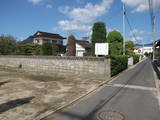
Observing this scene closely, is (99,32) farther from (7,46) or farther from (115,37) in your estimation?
(7,46)

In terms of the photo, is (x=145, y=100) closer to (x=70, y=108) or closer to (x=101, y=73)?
(x=70, y=108)

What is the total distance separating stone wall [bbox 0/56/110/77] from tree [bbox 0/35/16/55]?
668 centimetres

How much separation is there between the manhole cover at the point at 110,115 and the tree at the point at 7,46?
21999 mm

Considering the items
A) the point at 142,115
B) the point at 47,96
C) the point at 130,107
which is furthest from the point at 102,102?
the point at 47,96

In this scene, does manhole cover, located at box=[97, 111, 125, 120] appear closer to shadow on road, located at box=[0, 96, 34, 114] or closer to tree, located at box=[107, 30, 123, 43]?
shadow on road, located at box=[0, 96, 34, 114]

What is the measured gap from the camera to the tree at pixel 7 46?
22.8m

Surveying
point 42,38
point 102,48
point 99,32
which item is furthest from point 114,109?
point 42,38

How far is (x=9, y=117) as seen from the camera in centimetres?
425

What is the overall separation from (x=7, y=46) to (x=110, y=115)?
22.8m

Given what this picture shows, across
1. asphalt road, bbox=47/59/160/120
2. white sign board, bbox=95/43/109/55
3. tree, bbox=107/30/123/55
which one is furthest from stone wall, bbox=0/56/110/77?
tree, bbox=107/30/123/55

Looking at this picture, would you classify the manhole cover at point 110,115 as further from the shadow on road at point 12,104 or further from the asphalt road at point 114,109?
the shadow on road at point 12,104

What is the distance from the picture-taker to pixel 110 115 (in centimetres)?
457

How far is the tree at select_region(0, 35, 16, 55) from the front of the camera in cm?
2281

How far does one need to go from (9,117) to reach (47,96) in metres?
2.24
